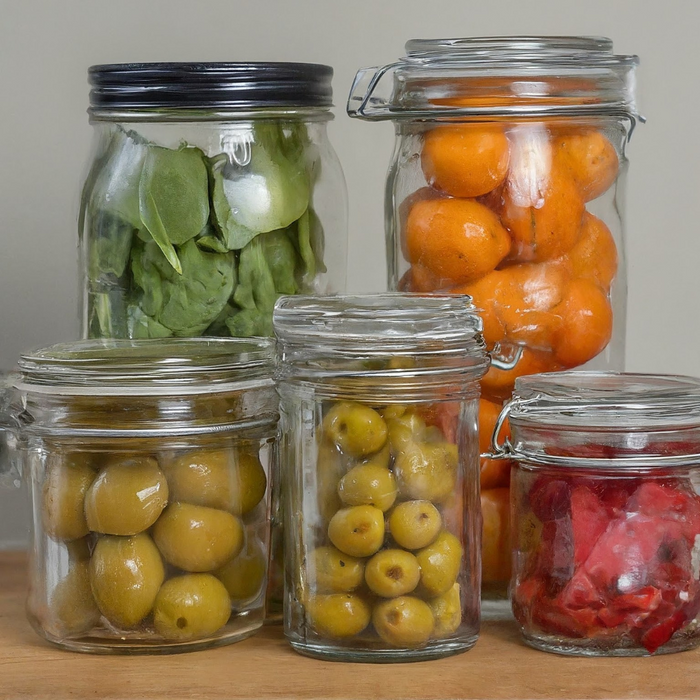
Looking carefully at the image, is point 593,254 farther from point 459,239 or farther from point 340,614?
point 340,614

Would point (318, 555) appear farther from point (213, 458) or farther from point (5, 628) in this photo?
point (5, 628)

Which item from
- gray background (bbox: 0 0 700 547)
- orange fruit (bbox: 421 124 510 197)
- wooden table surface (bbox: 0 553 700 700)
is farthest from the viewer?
gray background (bbox: 0 0 700 547)

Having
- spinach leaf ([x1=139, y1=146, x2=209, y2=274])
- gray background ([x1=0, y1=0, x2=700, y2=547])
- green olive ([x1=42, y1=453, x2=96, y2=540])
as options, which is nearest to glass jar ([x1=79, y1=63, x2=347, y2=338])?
spinach leaf ([x1=139, y1=146, x2=209, y2=274])

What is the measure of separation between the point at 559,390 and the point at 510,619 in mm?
160

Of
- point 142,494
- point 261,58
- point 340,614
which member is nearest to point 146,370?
point 142,494

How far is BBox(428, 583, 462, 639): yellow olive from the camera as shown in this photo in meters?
0.60

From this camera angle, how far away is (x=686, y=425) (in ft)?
2.02

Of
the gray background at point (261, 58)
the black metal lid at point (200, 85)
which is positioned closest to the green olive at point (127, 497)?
the black metal lid at point (200, 85)

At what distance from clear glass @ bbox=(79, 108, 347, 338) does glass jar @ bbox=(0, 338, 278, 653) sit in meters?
0.06

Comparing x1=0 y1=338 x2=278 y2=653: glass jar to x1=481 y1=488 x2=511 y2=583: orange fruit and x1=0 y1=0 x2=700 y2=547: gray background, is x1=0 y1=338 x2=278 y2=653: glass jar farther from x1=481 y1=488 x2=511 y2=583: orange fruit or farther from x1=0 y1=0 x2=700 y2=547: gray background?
x1=0 y1=0 x2=700 y2=547: gray background

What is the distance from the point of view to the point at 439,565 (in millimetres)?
596

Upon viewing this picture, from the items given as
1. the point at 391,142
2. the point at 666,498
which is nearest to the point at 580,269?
the point at 666,498

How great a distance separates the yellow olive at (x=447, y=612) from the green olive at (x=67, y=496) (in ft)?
0.64

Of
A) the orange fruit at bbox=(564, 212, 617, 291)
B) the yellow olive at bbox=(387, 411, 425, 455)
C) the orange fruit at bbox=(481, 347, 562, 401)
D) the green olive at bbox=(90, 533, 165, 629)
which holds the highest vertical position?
the orange fruit at bbox=(564, 212, 617, 291)
